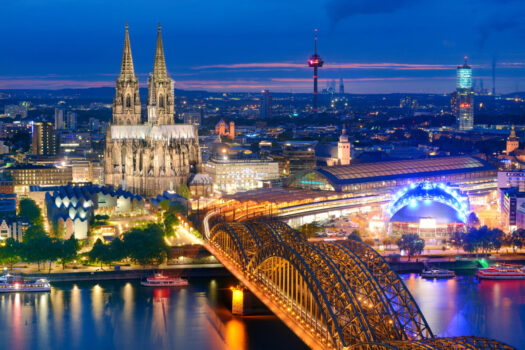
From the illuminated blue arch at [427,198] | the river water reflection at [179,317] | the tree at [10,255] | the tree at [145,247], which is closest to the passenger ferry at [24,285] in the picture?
the river water reflection at [179,317]

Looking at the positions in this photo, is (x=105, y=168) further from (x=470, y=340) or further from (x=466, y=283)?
(x=470, y=340)

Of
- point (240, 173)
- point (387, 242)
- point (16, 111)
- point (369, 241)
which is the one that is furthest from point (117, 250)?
point (16, 111)

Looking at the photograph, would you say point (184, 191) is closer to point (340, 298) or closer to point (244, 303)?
point (244, 303)

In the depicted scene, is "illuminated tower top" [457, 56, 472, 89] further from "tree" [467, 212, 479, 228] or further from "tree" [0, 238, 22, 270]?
"tree" [0, 238, 22, 270]

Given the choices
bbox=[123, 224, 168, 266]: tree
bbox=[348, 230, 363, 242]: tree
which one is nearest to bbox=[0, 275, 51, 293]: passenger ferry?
bbox=[123, 224, 168, 266]: tree

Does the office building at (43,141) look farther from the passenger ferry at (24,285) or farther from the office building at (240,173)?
the passenger ferry at (24,285)

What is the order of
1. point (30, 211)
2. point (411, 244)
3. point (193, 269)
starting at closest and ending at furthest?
1. point (193, 269)
2. point (411, 244)
3. point (30, 211)

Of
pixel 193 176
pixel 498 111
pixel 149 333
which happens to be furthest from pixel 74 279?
pixel 498 111
